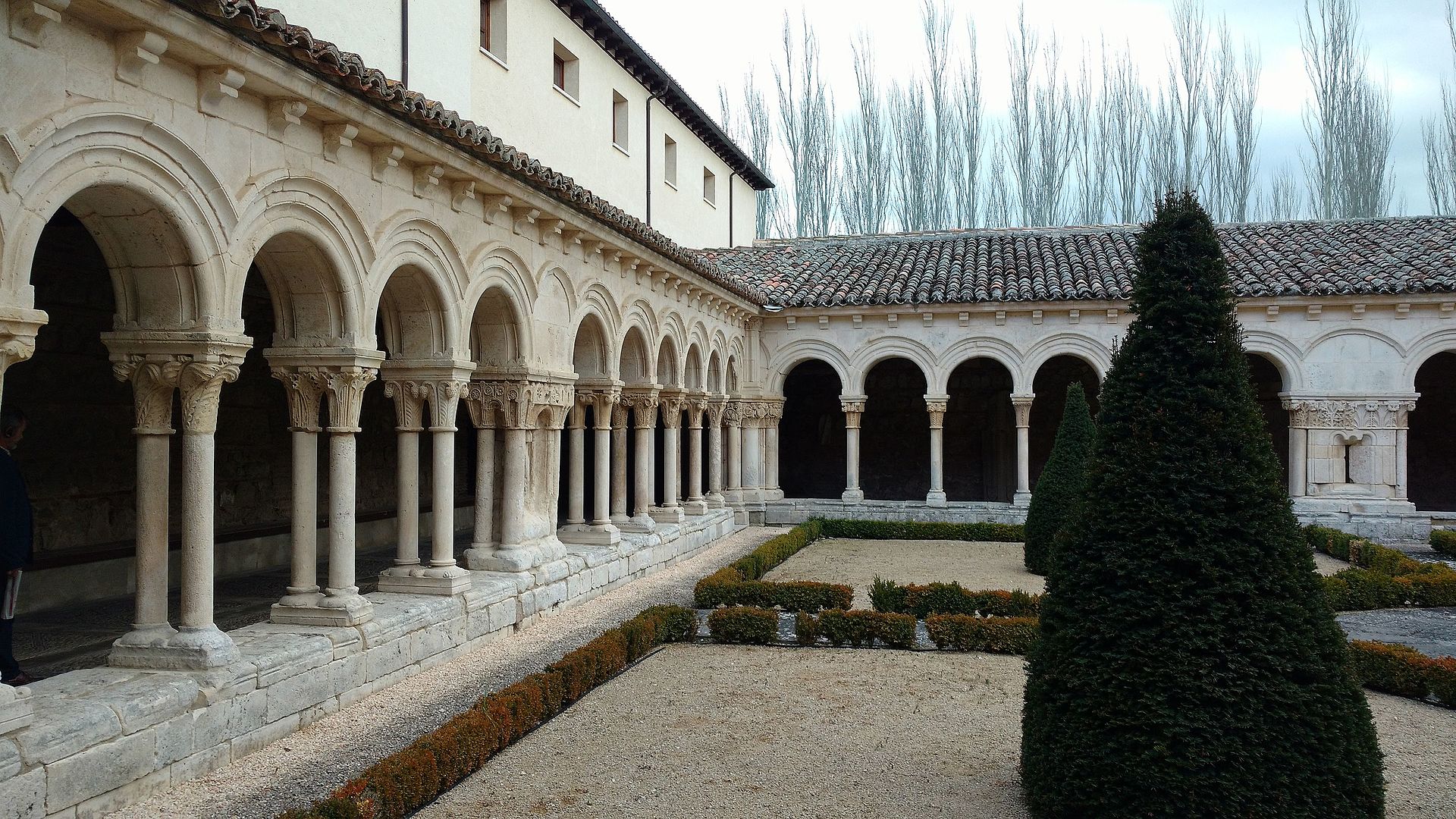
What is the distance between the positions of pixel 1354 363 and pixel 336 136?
17970mm

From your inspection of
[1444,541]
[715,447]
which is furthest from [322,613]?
[1444,541]

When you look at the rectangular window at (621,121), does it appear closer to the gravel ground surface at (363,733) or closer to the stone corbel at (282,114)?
the gravel ground surface at (363,733)

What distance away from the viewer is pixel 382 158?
775cm

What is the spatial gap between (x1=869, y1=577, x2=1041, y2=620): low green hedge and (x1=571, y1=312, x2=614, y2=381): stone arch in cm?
444

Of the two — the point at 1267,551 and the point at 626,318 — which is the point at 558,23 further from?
the point at 1267,551

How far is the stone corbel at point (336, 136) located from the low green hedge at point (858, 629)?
5624 mm

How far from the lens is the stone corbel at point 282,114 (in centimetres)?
658

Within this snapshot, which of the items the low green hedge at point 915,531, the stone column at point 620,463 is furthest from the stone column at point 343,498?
the low green hedge at point 915,531

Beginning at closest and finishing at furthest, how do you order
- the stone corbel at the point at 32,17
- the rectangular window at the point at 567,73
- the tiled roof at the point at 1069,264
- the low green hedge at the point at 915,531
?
the stone corbel at the point at 32,17 → the rectangular window at the point at 567,73 → the low green hedge at the point at 915,531 → the tiled roof at the point at 1069,264

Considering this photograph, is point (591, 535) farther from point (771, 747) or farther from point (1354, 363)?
point (1354, 363)

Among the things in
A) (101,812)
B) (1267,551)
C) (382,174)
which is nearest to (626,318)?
(382,174)

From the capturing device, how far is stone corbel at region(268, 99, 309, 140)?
6.58 meters

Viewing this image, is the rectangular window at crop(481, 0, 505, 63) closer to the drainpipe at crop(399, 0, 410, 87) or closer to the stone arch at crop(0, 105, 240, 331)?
the drainpipe at crop(399, 0, 410, 87)

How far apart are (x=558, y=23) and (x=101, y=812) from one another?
12832 mm
